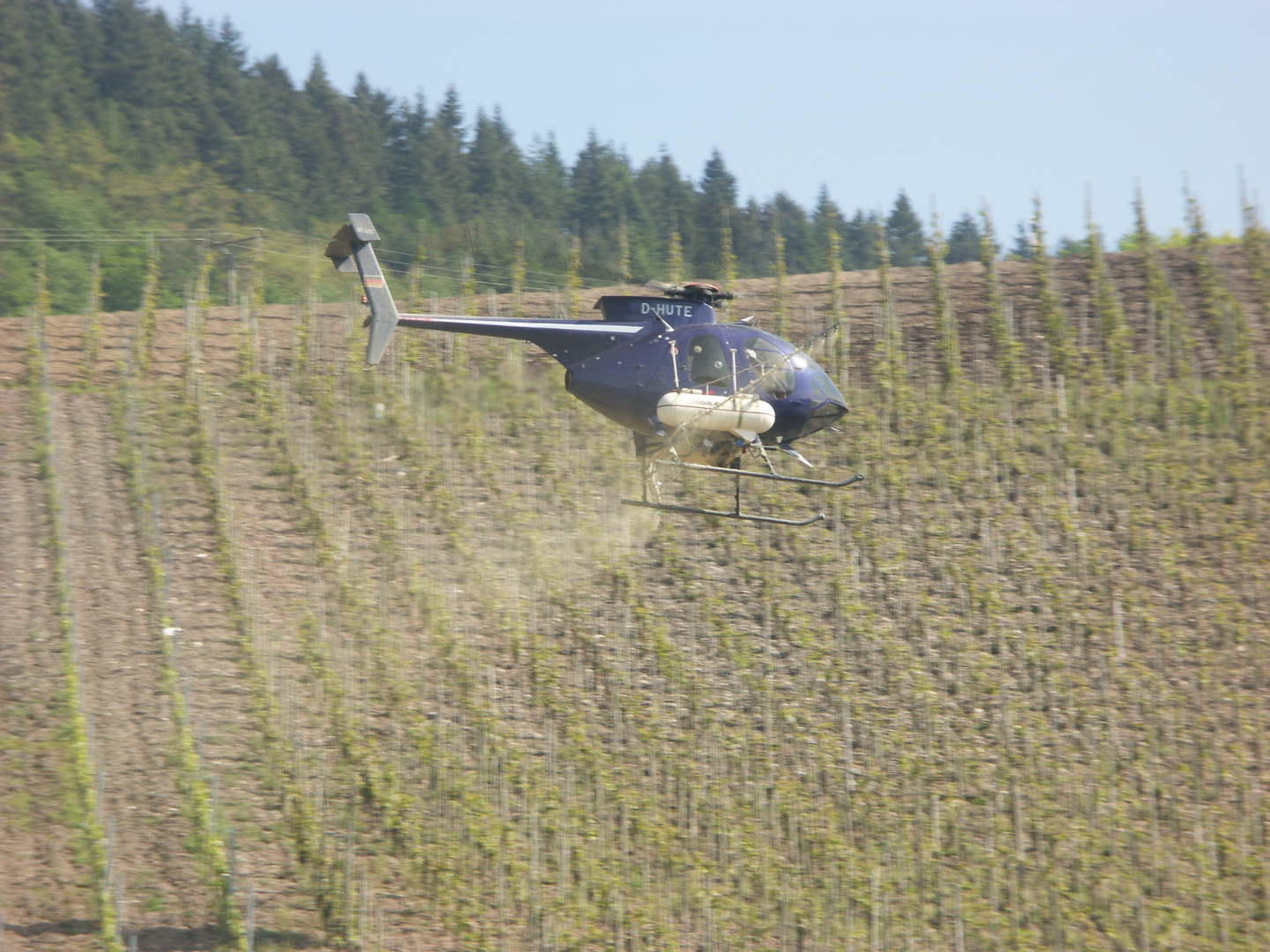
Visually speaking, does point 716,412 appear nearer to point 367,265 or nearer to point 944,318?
point 367,265

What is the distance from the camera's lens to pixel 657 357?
12.4 meters

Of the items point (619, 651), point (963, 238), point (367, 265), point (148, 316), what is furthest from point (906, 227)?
point (367, 265)

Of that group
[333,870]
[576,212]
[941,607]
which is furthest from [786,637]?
[576,212]

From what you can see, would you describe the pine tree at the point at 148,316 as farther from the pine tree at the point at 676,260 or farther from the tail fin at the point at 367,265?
the pine tree at the point at 676,260

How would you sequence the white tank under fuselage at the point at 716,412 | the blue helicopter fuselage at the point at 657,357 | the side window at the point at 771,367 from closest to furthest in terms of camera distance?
the white tank under fuselage at the point at 716,412, the blue helicopter fuselage at the point at 657,357, the side window at the point at 771,367

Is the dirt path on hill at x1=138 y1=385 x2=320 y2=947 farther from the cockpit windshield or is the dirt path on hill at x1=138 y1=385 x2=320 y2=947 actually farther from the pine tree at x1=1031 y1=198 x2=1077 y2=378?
the pine tree at x1=1031 y1=198 x2=1077 y2=378

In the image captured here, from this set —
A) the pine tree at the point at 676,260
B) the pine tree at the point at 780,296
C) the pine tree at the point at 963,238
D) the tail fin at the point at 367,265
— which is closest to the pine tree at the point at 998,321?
the pine tree at the point at 780,296

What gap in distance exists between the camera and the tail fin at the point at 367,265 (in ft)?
41.0

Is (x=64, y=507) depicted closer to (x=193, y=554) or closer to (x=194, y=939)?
(x=193, y=554)

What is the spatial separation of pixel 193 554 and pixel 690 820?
24.9ft

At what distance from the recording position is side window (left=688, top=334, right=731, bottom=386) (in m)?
12.4

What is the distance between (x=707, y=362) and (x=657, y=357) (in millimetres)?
535

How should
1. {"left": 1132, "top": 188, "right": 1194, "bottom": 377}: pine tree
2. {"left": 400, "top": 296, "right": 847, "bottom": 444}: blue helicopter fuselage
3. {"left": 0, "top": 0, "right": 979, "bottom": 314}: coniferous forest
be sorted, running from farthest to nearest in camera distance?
{"left": 0, "top": 0, "right": 979, "bottom": 314}: coniferous forest < {"left": 1132, "top": 188, "right": 1194, "bottom": 377}: pine tree < {"left": 400, "top": 296, "right": 847, "bottom": 444}: blue helicopter fuselage

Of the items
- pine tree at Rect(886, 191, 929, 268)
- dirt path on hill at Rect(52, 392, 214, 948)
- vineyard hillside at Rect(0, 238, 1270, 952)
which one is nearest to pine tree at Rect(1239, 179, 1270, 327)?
vineyard hillside at Rect(0, 238, 1270, 952)
